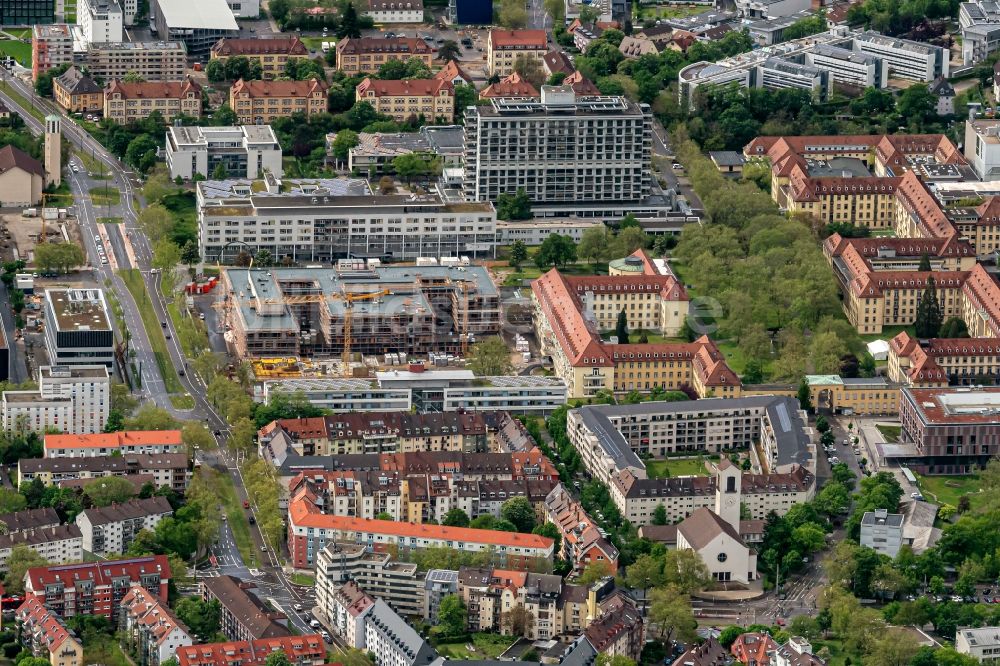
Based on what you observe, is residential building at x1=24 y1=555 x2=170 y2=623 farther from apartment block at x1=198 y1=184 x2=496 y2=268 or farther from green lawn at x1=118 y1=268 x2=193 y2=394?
apartment block at x1=198 y1=184 x2=496 y2=268

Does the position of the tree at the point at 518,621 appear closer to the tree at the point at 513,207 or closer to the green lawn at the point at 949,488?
the green lawn at the point at 949,488

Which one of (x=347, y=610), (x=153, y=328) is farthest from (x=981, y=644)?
(x=153, y=328)

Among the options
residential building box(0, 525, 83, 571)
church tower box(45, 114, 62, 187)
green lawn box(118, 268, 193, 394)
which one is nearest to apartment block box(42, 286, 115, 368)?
green lawn box(118, 268, 193, 394)

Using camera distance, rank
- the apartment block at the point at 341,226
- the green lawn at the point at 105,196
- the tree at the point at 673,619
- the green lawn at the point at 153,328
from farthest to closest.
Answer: the green lawn at the point at 105,196, the apartment block at the point at 341,226, the green lawn at the point at 153,328, the tree at the point at 673,619

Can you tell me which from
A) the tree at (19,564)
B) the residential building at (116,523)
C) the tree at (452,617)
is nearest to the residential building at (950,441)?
the tree at (452,617)

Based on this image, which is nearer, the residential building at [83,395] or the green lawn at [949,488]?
the green lawn at [949,488]

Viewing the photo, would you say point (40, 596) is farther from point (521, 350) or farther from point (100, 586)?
point (521, 350)

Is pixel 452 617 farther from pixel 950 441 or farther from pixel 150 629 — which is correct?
pixel 950 441
